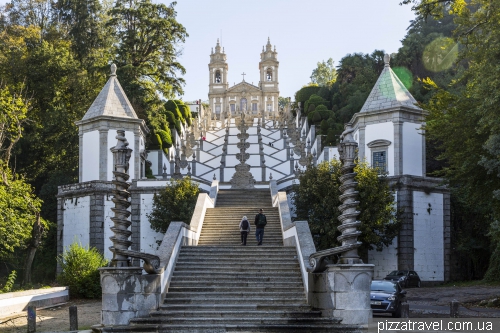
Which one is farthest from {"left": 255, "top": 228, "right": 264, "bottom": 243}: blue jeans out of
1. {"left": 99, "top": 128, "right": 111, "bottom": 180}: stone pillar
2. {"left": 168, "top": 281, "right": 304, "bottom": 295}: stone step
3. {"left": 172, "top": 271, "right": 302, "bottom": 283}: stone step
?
{"left": 99, "top": 128, "right": 111, "bottom": 180}: stone pillar

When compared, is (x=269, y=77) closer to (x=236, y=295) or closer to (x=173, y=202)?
(x=173, y=202)

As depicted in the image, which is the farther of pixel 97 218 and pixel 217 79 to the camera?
pixel 217 79

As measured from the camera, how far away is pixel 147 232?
29547 millimetres

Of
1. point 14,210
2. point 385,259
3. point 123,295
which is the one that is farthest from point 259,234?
point 14,210

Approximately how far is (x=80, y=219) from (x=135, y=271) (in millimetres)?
16712

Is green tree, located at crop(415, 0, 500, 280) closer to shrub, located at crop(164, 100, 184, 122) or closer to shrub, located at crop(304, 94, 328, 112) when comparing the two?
shrub, located at crop(304, 94, 328, 112)

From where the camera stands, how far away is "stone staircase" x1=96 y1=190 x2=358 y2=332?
13656 millimetres

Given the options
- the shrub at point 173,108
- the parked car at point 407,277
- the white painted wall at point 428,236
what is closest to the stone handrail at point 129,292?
the parked car at point 407,277

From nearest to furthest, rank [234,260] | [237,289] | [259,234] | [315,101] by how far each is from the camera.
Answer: [237,289]
[234,260]
[259,234]
[315,101]

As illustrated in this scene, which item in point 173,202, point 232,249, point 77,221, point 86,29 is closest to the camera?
point 232,249

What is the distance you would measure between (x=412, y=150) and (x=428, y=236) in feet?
11.9

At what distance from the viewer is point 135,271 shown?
46.8 ft

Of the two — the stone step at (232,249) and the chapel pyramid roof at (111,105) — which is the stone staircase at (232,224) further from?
the chapel pyramid roof at (111,105)

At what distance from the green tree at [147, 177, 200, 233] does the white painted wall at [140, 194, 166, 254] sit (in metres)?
0.61
